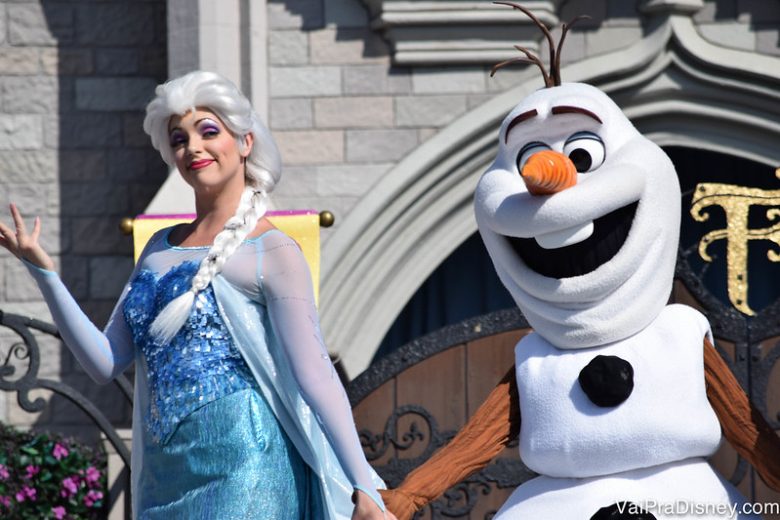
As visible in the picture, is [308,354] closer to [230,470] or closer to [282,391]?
[282,391]

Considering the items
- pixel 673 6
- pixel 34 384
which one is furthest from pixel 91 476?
pixel 673 6

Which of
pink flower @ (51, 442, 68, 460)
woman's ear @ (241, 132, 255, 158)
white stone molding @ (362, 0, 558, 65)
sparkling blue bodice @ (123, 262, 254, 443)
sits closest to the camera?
sparkling blue bodice @ (123, 262, 254, 443)

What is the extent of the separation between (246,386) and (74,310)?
40cm

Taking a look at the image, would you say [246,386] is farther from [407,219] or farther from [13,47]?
[13,47]

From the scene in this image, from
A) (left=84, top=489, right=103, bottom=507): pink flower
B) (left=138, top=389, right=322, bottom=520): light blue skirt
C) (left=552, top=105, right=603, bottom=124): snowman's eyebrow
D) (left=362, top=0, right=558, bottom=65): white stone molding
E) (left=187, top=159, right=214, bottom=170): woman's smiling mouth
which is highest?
(left=362, top=0, right=558, bottom=65): white stone molding

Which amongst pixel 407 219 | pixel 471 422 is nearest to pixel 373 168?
pixel 407 219

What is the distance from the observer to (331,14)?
6.74 meters

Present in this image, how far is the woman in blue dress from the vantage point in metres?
3.35

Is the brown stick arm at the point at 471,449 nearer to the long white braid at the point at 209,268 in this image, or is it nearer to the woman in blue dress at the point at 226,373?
Answer: the woman in blue dress at the point at 226,373

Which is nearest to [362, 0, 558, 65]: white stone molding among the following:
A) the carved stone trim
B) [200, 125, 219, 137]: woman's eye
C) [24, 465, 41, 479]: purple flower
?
the carved stone trim

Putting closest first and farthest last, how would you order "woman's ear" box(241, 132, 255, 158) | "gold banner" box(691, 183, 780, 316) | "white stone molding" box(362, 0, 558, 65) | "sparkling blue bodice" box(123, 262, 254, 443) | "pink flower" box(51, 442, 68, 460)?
1. "sparkling blue bodice" box(123, 262, 254, 443)
2. "woman's ear" box(241, 132, 255, 158)
3. "gold banner" box(691, 183, 780, 316)
4. "pink flower" box(51, 442, 68, 460)
5. "white stone molding" box(362, 0, 558, 65)

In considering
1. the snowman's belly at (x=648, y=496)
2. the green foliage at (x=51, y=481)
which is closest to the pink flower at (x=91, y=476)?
the green foliage at (x=51, y=481)

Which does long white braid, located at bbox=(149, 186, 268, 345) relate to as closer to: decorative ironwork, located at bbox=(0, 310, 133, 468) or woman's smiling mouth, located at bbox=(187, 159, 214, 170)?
woman's smiling mouth, located at bbox=(187, 159, 214, 170)

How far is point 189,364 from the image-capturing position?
3402 mm
